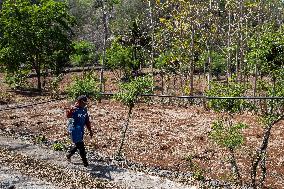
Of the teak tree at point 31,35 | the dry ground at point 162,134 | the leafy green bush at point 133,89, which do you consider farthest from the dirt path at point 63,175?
the teak tree at point 31,35

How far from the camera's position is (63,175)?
10844 millimetres

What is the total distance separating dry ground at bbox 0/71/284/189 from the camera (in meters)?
16.1

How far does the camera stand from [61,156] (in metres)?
13.0

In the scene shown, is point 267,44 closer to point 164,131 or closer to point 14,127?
point 164,131

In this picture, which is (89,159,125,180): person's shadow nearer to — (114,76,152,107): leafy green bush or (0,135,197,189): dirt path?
(0,135,197,189): dirt path

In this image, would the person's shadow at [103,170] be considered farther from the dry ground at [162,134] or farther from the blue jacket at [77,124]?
the dry ground at [162,134]

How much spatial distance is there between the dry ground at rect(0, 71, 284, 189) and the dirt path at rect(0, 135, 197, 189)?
13.6 feet

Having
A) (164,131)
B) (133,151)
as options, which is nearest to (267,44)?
(133,151)

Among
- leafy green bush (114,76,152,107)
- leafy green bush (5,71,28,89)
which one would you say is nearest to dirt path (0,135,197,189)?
leafy green bush (114,76,152,107)

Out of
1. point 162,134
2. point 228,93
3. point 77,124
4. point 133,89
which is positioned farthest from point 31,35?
point 77,124

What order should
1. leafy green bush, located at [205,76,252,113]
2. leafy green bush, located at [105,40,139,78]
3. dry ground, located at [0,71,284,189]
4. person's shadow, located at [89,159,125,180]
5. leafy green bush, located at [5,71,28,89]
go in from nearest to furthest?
person's shadow, located at [89,159,125,180] < leafy green bush, located at [205,76,252,113] < dry ground, located at [0,71,284,189] < leafy green bush, located at [5,71,28,89] < leafy green bush, located at [105,40,139,78]

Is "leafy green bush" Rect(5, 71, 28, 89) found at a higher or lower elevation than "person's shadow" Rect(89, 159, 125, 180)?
higher

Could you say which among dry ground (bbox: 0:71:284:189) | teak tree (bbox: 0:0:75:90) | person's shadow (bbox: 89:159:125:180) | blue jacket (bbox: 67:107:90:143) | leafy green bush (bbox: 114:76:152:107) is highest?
teak tree (bbox: 0:0:75:90)

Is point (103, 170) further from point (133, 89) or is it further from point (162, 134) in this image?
point (162, 134)
